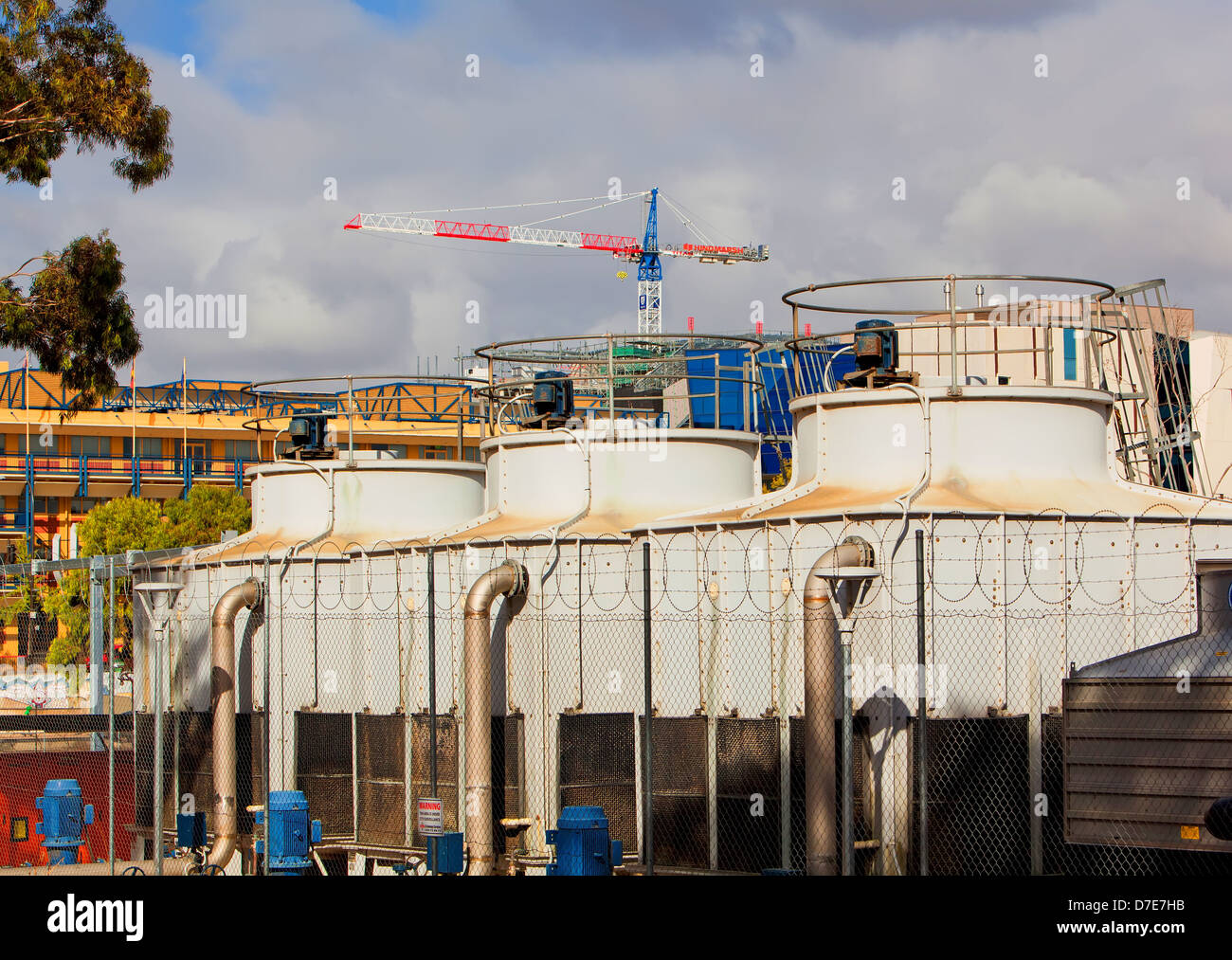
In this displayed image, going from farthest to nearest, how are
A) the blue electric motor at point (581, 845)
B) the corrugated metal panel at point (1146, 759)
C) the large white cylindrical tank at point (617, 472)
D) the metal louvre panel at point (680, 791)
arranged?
the large white cylindrical tank at point (617, 472) < the metal louvre panel at point (680, 791) < the blue electric motor at point (581, 845) < the corrugated metal panel at point (1146, 759)

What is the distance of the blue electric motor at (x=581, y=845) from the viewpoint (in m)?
14.7

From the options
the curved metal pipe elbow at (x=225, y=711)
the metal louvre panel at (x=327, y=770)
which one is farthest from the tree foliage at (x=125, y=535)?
the metal louvre panel at (x=327, y=770)

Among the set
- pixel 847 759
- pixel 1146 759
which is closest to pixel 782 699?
pixel 847 759

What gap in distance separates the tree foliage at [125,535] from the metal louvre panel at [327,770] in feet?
89.0

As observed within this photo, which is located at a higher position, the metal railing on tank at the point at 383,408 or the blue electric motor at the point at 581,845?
the metal railing on tank at the point at 383,408

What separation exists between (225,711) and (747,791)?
861 centimetres

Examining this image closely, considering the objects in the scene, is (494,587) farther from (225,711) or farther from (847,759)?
(847,759)

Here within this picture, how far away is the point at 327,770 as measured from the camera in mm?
21203

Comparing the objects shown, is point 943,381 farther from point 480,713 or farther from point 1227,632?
point 1227,632

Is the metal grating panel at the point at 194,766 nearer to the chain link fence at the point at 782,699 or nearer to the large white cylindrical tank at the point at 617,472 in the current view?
the chain link fence at the point at 782,699

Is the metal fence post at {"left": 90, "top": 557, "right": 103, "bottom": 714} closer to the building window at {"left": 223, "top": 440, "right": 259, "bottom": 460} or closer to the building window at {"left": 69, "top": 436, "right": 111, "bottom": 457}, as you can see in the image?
the building window at {"left": 69, "top": 436, "right": 111, "bottom": 457}
